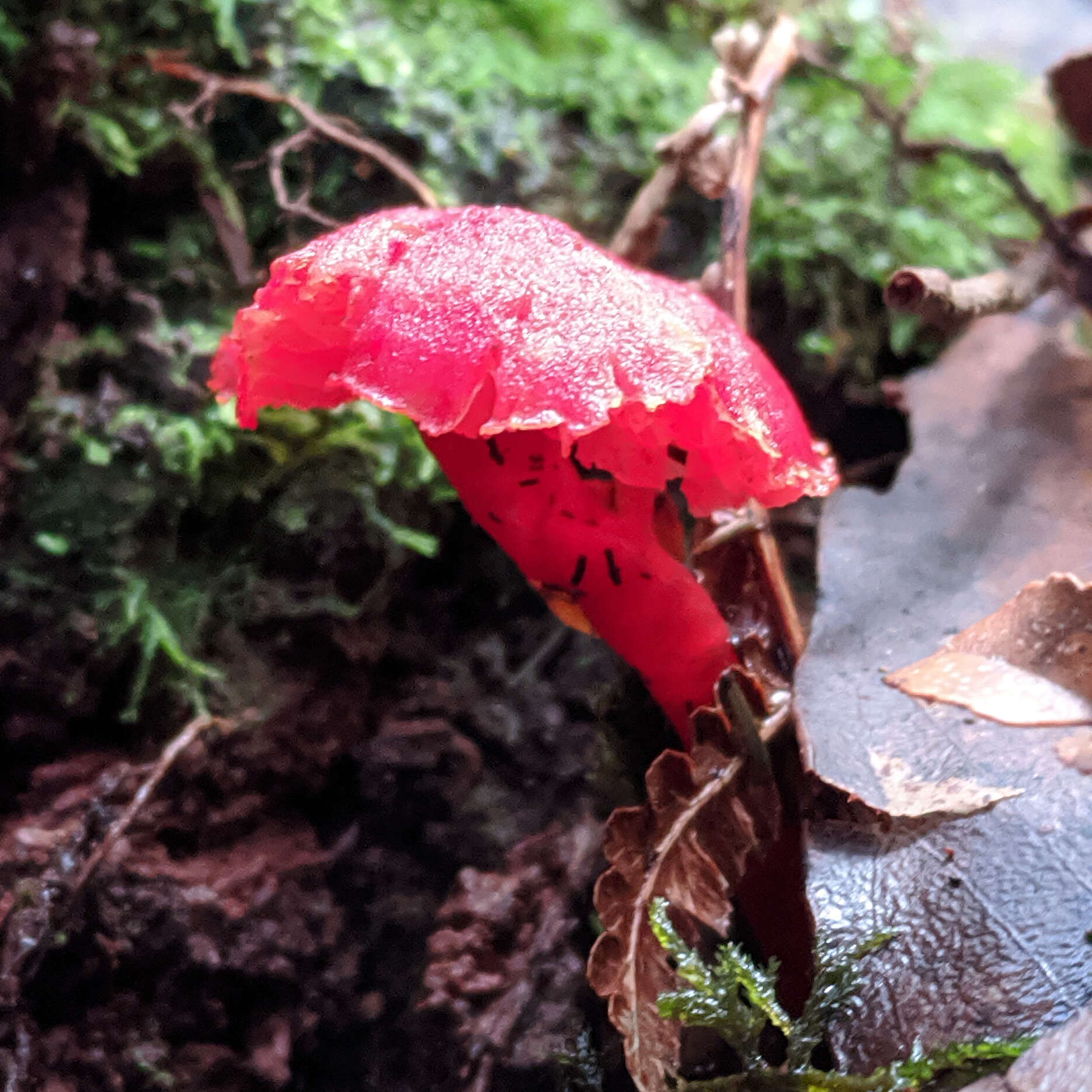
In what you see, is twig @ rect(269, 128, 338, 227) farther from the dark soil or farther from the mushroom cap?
the dark soil

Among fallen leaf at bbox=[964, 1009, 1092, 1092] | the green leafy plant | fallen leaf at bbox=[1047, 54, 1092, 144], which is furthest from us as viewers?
fallen leaf at bbox=[1047, 54, 1092, 144]

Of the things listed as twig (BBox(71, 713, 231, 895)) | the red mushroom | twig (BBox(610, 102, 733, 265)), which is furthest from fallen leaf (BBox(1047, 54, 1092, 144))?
twig (BBox(71, 713, 231, 895))

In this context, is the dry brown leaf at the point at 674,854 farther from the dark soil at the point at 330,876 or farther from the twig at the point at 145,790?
the twig at the point at 145,790

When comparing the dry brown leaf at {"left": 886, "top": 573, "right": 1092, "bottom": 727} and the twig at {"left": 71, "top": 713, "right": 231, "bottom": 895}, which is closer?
the dry brown leaf at {"left": 886, "top": 573, "right": 1092, "bottom": 727}

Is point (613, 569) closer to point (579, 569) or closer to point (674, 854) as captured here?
point (579, 569)

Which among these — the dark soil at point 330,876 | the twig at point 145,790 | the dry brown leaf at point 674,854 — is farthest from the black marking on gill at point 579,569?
the twig at point 145,790
